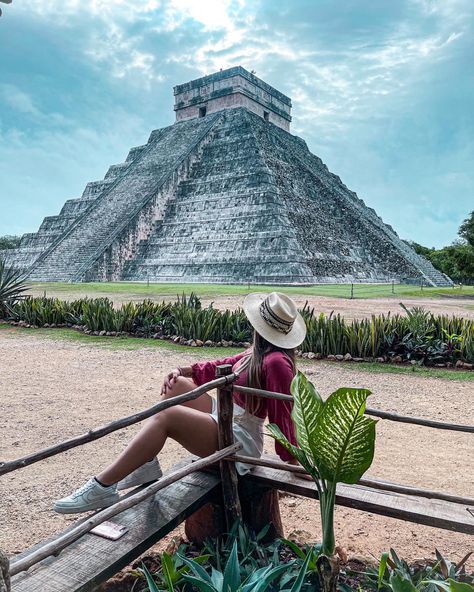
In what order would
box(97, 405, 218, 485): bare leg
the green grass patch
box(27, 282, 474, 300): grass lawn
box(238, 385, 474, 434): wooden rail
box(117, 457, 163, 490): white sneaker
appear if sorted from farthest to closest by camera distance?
box(27, 282, 474, 300): grass lawn < the green grass patch < box(117, 457, 163, 490): white sneaker < box(97, 405, 218, 485): bare leg < box(238, 385, 474, 434): wooden rail

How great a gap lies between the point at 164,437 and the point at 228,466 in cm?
31

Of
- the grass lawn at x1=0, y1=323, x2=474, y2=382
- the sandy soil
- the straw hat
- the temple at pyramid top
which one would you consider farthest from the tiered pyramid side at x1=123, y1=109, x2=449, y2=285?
the straw hat

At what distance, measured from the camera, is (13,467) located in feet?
5.24

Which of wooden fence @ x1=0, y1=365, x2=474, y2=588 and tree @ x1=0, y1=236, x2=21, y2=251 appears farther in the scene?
tree @ x1=0, y1=236, x2=21, y2=251

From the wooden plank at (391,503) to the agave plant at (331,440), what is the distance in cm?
52

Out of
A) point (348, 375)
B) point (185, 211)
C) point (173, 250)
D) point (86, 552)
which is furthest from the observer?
point (185, 211)

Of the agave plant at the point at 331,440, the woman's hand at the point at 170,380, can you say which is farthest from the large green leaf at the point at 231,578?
the woman's hand at the point at 170,380

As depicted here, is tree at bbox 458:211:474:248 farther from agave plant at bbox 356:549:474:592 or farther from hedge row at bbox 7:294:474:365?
agave plant at bbox 356:549:474:592

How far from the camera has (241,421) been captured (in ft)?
8.05

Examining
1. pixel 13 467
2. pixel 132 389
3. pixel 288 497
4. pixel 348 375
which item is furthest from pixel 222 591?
pixel 348 375

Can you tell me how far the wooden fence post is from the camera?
2.33 m

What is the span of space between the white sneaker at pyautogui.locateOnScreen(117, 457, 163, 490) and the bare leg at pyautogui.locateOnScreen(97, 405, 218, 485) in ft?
0.40

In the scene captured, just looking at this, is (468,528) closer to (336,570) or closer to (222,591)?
(336,570)

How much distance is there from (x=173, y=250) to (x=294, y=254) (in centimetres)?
647
